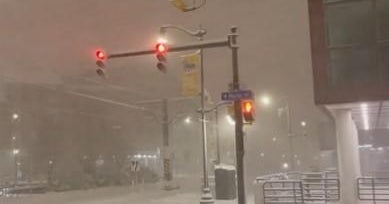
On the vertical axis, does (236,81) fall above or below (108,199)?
above

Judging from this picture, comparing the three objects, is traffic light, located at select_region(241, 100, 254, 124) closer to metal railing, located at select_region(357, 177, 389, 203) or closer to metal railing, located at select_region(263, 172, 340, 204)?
metal railing, located at select_region(263, 172, 340, 204)

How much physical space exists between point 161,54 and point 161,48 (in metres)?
0.22

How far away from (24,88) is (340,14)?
1814 inches

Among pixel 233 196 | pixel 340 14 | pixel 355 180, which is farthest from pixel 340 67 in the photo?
pixel 233 196

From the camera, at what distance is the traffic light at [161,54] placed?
17906 millimetres

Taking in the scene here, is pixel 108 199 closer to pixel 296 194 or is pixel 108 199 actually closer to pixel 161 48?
pixel 296 194

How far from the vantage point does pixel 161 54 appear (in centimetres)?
1789

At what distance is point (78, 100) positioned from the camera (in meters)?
73.2

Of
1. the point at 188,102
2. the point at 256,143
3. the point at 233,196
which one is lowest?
the point at 233,196

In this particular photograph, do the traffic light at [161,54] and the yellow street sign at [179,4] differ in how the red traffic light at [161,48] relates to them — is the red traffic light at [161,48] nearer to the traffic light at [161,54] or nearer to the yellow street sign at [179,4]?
the traffic light at [161,54]

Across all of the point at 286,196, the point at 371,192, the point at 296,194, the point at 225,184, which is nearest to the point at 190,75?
the point at 286,196

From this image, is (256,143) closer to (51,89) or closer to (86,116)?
(86,116)

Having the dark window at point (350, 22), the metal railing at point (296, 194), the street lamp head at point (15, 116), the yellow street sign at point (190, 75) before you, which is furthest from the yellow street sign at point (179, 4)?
the street lamp head at point (15, 116)

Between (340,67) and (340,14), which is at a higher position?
(340,14)
